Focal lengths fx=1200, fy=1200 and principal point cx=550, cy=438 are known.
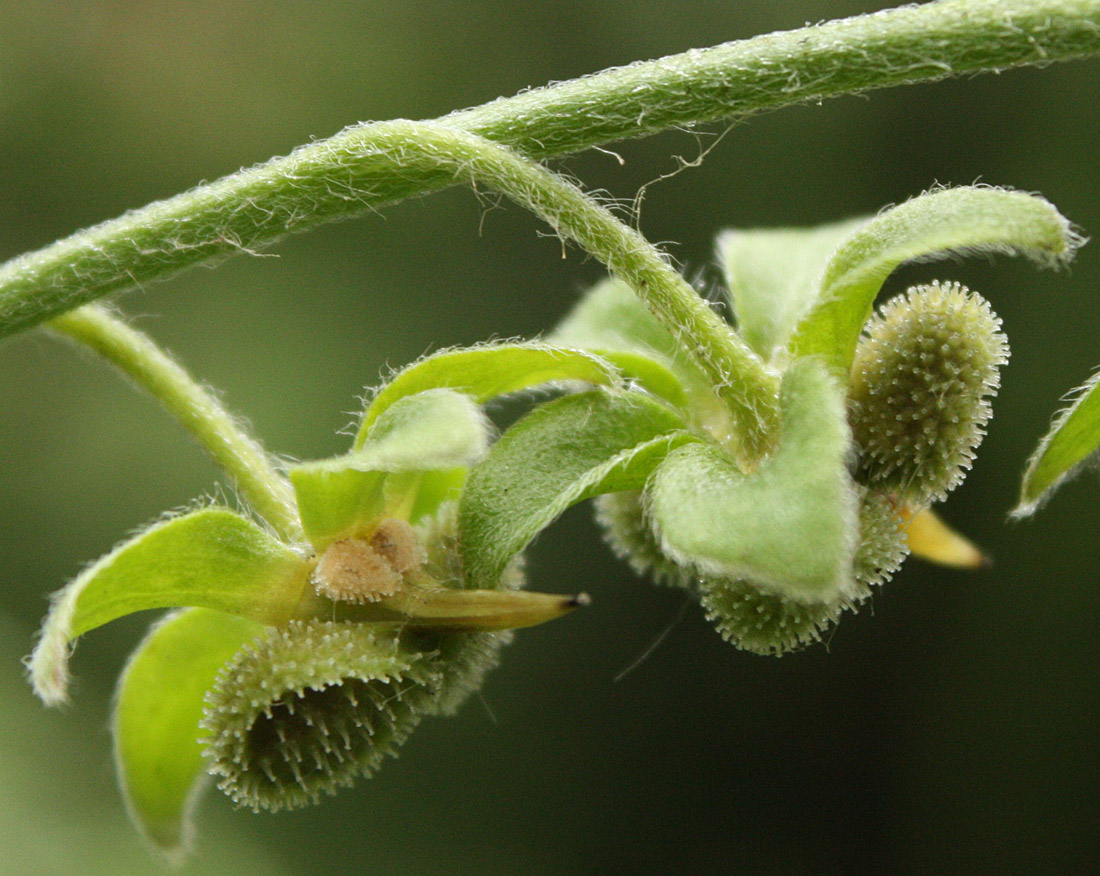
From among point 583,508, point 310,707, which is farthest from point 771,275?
point 583,508

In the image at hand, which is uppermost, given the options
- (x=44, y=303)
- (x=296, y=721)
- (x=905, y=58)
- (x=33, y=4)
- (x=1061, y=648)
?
(x=33, y=4)

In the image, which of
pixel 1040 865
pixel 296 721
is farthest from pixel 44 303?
pixel 1040 865

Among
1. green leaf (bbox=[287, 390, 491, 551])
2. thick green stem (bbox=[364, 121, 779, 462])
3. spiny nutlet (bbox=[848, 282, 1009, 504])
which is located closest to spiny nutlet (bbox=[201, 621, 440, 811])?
green leaf (bbox=[287, 390, 491, 551])

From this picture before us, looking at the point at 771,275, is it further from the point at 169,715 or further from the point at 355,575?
the point at 169,715

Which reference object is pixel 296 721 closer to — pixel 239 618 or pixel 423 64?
pixel 239 618

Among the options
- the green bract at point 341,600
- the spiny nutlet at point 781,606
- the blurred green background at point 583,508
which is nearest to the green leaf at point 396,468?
the green bract at point 341,600

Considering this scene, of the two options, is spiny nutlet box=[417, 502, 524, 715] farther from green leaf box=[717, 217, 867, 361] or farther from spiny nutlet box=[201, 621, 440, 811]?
green leaf box=[717, 217, 867, 361]
